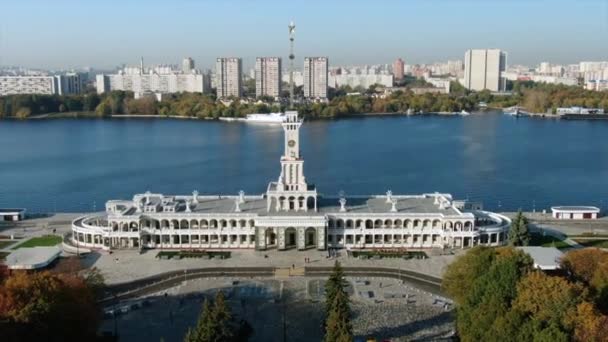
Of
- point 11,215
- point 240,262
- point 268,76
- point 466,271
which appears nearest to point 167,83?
point 268,76

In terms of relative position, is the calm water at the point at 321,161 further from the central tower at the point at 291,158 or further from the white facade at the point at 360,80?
the white facade at the point at 360,80

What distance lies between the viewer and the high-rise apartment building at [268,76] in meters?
116

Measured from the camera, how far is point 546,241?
93.2 ft

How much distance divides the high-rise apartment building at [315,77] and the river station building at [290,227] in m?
86.6

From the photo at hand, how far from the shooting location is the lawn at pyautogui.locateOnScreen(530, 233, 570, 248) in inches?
1096

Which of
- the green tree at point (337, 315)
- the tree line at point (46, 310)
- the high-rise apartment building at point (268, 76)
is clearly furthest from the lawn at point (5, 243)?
the high-rise apartment building at point (268, 76)

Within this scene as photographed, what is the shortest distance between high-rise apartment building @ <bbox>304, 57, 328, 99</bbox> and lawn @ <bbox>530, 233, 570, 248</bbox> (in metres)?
86.7

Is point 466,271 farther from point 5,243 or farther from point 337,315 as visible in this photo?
point 5,243

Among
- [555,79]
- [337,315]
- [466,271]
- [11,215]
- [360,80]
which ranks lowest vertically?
[11,215]

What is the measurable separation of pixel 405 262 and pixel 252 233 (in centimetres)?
672

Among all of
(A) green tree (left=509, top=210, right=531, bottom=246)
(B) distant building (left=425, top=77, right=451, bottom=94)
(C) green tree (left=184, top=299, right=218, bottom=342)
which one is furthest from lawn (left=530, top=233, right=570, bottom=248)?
(B) distant building (left=425, top=77, right=451, bottom=94)

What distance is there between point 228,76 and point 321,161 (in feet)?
213

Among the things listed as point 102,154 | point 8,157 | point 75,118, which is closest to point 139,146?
point 102,154

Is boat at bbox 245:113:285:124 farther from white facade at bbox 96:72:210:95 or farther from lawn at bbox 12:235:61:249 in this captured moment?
lawn at bbox 12:235:61:249
